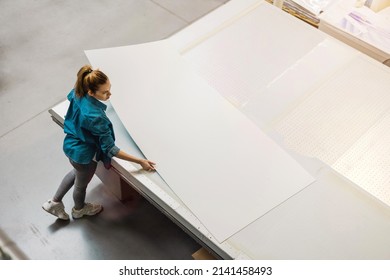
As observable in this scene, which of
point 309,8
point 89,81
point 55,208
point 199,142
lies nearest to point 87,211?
point 55,208

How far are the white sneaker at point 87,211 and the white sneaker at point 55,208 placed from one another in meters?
0.06

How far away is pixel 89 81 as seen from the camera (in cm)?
177

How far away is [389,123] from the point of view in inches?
86.1

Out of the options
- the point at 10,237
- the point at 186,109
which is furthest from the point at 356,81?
the point at 10,237

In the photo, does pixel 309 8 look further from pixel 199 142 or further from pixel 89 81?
pixel 89 81

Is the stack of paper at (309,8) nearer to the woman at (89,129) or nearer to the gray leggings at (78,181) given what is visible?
the woman at (89,129)

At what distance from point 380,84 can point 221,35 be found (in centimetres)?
88

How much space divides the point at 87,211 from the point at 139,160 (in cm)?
65

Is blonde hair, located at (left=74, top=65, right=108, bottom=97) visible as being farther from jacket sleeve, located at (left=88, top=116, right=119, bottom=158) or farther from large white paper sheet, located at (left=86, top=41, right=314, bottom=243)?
large white paper sheet, located at (left=86, top=41, right=314, bottom=243)

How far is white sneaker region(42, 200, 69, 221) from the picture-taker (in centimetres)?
234

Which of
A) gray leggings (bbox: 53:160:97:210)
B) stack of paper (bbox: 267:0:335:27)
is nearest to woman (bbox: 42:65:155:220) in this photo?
gray leggings (bbox: 53:160:97:210)

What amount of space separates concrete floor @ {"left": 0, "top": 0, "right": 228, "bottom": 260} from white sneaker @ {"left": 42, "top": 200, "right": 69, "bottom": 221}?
0.07m

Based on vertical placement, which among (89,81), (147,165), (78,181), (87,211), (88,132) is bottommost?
(87,211)

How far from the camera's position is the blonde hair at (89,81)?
5.80ft
